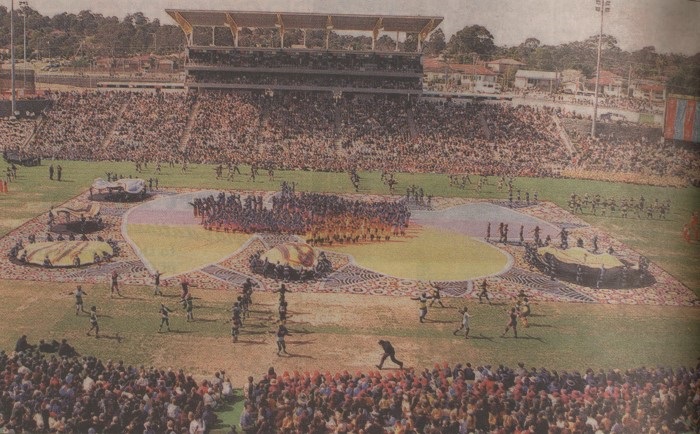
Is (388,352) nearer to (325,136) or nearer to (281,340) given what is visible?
(281,340)

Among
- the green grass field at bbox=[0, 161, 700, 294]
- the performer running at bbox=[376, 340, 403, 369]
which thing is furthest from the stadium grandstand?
the performer running at bbox=[376, 340, 403, 369]

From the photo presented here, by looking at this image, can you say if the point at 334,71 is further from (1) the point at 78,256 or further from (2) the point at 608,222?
(1) the point at 78,256

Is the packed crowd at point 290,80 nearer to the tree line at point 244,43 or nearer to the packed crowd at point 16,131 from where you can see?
the tree line at point 244,43

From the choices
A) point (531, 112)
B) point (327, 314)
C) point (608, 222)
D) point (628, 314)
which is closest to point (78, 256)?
point (327, 314)

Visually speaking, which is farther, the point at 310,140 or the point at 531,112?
the point at 531,112

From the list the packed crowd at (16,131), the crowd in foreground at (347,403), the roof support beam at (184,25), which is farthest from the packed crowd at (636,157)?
the packed crowd at (16,131)

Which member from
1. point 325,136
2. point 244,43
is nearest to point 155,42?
point 244,43
